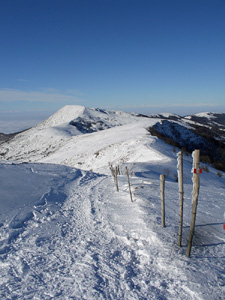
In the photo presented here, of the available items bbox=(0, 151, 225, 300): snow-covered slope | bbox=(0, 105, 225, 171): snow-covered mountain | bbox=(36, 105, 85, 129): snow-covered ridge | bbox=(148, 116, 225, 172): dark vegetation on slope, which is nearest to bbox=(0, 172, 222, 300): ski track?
bbox=(0, 151, 225, 300): snow-covered slope

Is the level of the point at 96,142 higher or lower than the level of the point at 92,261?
lower

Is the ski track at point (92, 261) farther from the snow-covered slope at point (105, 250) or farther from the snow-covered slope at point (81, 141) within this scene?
the snow-covered slope at point (81, 141)

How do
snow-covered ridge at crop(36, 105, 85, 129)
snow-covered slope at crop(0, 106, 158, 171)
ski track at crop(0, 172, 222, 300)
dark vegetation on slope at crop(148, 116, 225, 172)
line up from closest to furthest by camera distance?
1. ski track at crop(0, 172, 222, 300)
2. snow-covered slope at crop(0, 106, 158, 171)
3. dark vegetation on slope at crop(148, 116, 225, 172)
4. snow-covered ridge at crop(36, 105, 85, 129)

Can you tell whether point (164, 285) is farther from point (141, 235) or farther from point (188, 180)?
point (188, 180)

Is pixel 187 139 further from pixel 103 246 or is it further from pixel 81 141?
pixel 103 246

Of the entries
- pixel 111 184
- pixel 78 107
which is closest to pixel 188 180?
pixel 111 184

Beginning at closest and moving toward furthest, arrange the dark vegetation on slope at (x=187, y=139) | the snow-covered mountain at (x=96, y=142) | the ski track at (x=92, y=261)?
the ski track at (x=92, y=261)
the snow-covered mountain at (x=96, y=142)
the dark vegetation on slope at (x=187, y=139)

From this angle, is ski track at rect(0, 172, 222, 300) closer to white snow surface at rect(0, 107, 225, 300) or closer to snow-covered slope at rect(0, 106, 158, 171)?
white snow surface at rect(0, 107, 225, 300)

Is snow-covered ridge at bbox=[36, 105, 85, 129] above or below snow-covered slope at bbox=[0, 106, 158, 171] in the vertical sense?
above

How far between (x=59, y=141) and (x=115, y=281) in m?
49.1

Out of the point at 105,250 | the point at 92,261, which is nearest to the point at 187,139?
the point at 105,250

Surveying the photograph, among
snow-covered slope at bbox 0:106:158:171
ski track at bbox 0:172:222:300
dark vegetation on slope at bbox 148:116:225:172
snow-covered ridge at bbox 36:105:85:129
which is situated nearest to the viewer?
ski track at bbox 0:172:222:300

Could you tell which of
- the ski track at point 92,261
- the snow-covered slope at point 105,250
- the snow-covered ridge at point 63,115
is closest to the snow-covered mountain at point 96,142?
the snow-covered ridge at point 63,115

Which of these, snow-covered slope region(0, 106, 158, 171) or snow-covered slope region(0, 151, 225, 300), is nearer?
snow-covered slope region(0, 151, 225, 300)
